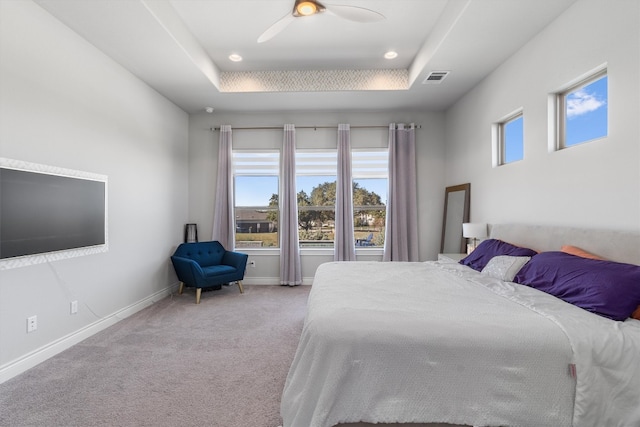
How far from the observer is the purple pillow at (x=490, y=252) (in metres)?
2.68

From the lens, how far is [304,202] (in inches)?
203

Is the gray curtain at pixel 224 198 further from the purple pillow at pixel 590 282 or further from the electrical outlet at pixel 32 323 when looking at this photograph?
the purple pillow at pixel 590 282

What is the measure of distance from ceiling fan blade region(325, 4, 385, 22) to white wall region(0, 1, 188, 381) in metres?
2.42

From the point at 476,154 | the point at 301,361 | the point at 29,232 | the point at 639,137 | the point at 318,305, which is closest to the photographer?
the point at 301,361

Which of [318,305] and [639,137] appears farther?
[639,137]

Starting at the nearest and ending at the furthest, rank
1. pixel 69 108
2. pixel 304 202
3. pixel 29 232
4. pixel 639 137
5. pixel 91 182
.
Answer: pixel 639 137
pixel 29 232
pixel 69 108
pixel 91 182
pixel 304 202

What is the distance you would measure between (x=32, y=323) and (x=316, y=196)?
3775 mm

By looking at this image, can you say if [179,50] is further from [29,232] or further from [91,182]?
Result: [29,232]

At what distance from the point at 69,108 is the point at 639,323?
4397 millimetres

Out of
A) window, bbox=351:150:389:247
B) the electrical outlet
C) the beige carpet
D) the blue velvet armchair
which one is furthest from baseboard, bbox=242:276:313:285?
the electrical outlet

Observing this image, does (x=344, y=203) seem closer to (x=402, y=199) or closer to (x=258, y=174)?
(x=402, y=199)

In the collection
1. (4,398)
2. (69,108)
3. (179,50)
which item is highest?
(179,50)

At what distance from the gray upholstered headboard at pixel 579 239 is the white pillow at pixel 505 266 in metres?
0.32

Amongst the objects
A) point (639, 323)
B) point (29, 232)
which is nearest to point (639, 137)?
point (639, 323)
